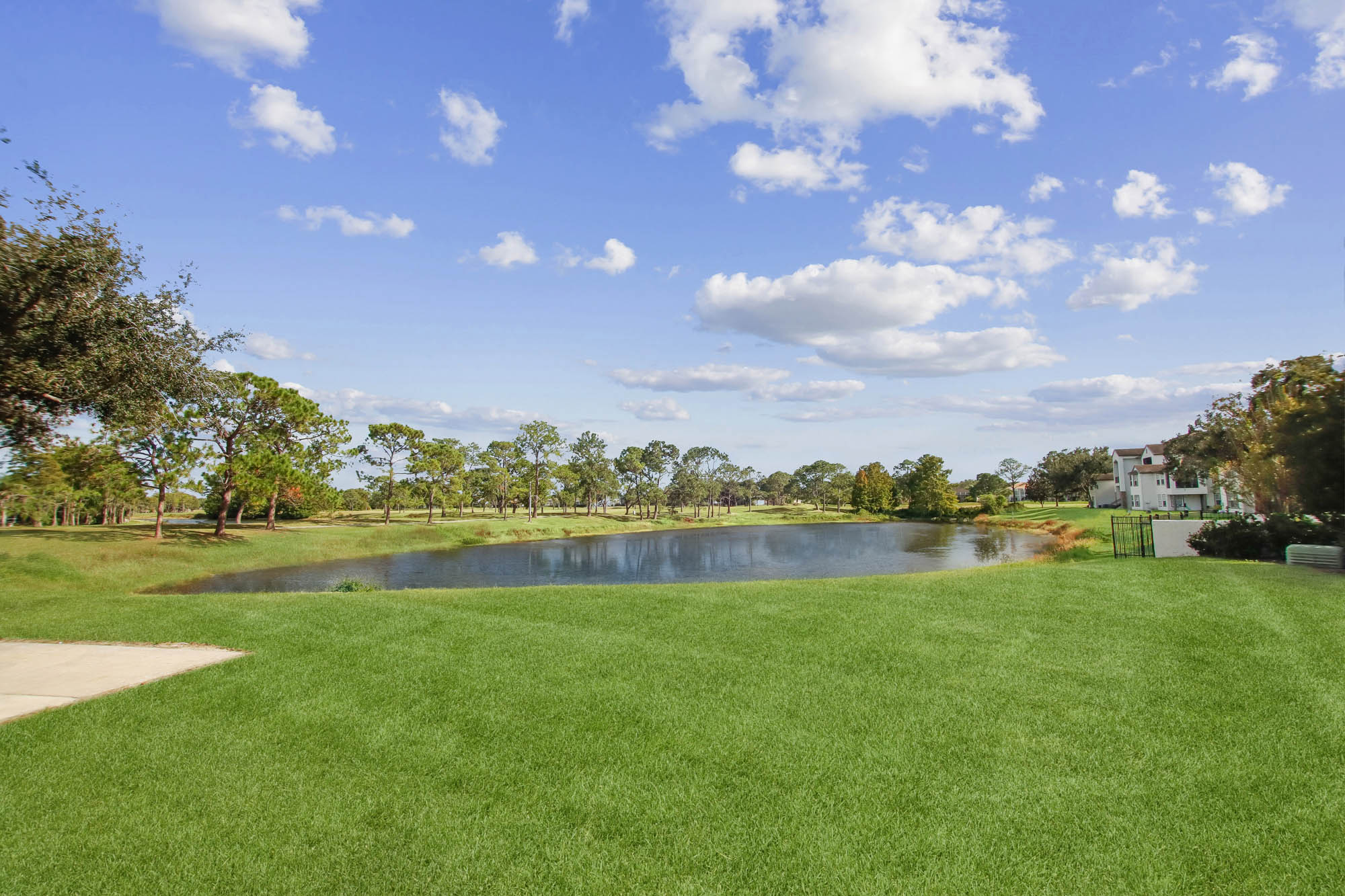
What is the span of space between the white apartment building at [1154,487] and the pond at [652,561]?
1463 centimetres

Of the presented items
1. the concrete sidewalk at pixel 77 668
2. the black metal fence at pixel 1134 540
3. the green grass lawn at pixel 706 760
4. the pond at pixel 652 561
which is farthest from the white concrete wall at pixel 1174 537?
the concrete sidewalk at pixel 77 668

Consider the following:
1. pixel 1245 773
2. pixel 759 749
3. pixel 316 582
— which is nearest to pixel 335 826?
pixel 759 749

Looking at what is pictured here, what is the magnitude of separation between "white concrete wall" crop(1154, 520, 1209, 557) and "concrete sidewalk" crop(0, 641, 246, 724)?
72.1 ft

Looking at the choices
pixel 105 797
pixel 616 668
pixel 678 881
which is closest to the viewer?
pixel 678 881

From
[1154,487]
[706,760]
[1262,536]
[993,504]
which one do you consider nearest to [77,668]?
[706,760]

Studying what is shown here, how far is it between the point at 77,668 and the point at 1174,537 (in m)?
24.1

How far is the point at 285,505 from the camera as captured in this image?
53969 millimetres

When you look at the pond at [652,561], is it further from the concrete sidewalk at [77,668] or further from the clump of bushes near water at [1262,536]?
the concrete sidewalk at [77,668]

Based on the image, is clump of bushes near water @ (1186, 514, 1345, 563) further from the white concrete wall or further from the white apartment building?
the white apartment building

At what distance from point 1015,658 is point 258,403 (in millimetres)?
39287

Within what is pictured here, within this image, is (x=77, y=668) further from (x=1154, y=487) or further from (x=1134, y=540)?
(x=1154, y=487)

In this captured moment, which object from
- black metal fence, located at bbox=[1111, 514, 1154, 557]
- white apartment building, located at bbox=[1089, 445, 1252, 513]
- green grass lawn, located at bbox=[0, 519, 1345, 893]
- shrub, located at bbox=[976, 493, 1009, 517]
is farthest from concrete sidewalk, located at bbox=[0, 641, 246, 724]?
shrub, located at bbox=[976, 493, 1009, 517]

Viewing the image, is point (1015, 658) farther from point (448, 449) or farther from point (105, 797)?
point (448, 449)

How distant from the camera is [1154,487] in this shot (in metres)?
59.2
